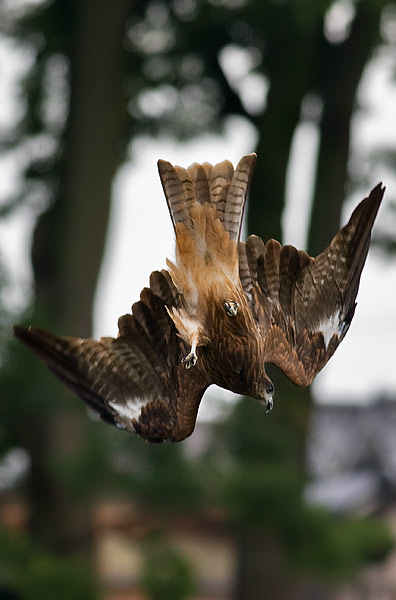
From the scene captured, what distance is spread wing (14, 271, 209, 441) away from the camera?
0.93 metres

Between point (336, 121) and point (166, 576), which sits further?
point (336, 121)

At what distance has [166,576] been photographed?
141 inches

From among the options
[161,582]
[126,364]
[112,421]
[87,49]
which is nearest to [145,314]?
[126,364]

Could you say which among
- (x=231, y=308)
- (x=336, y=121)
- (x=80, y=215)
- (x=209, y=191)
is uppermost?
(x=336, y=121)

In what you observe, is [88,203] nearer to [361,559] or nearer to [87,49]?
[87,49]

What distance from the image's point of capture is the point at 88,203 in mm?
3807

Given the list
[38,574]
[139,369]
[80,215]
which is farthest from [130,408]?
[80,215]

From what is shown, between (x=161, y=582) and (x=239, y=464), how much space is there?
541 millimetres

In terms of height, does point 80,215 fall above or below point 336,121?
below

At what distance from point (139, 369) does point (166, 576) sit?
2.74 metres

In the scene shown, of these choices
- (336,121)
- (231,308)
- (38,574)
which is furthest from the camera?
(336,121)

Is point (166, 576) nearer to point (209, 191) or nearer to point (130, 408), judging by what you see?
point (130, 408)

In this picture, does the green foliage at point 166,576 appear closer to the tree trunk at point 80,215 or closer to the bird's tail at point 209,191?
the tree trunk at point 80,215

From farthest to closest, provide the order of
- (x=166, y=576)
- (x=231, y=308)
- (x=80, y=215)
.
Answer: (x=80, y=215)
(x=166, y=576)
(x=231, y=308)
